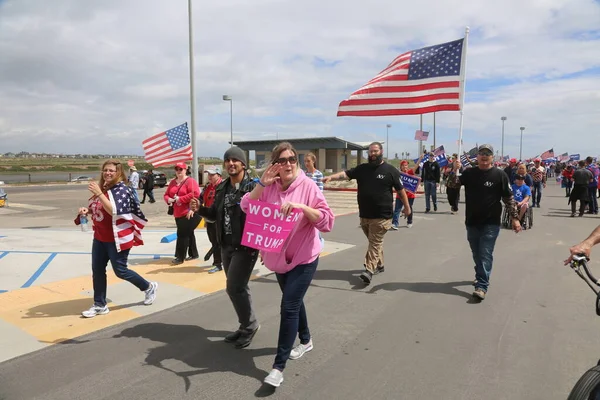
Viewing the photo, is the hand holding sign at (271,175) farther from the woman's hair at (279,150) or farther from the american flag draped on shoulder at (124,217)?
the american flag draped on shoulder at (124,217)

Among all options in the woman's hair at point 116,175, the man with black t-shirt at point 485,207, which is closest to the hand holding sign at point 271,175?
the woman's hair at point 116,175

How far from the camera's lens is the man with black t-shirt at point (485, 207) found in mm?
5277

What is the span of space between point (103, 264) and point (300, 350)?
2.45 m

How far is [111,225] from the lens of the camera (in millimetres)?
4566

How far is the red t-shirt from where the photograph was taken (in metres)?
4.52

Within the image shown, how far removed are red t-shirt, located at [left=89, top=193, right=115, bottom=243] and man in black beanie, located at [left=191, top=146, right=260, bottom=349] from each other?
4.24ft

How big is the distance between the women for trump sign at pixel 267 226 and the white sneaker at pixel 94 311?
2370 millimetres

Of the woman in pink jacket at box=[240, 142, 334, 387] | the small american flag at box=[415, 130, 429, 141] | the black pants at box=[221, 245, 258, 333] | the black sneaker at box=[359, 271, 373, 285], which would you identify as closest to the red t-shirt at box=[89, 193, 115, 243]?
the black pants at box=[221, 245, 258, 333]

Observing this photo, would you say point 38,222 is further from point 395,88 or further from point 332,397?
point 332,397

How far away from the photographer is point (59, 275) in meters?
6.47

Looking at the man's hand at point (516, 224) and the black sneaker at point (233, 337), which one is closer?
the black sneaker at point (233, 337)

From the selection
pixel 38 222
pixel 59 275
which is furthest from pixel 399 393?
pixel 38 222

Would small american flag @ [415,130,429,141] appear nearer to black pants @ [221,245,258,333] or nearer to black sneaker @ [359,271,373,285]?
black sneaker @ [359,271,373,285]

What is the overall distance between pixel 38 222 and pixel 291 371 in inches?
503
